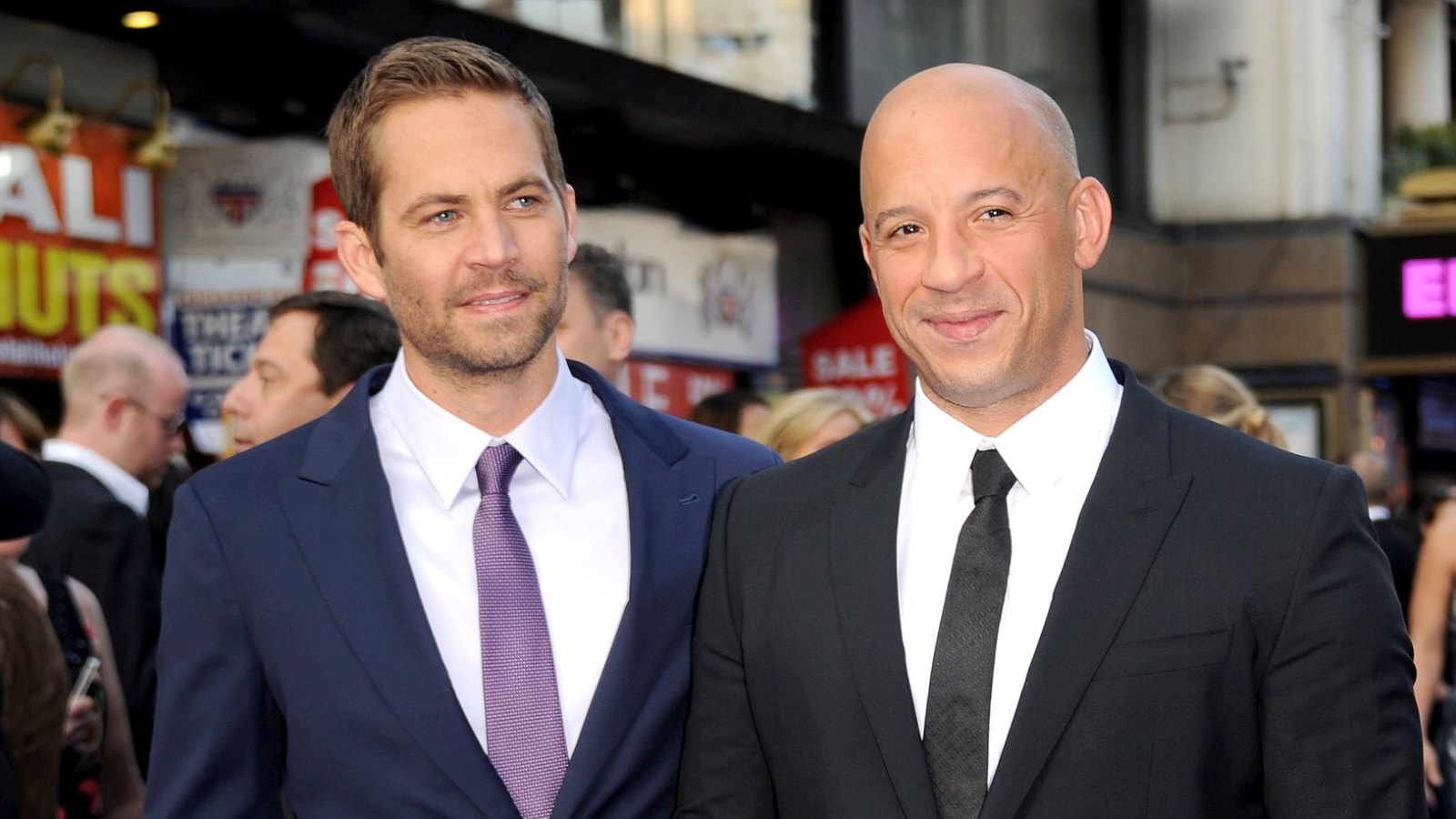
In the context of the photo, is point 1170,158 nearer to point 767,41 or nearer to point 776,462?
point 767,41

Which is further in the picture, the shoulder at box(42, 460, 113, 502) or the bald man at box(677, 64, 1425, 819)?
the shoulder at box(42, 460, 113, 502)

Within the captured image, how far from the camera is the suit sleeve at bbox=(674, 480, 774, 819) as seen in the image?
270 cm

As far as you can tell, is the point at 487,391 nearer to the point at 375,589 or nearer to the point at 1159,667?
the point at 375,589

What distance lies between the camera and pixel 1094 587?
2.50 meters

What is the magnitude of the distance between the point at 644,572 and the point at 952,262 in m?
0.67

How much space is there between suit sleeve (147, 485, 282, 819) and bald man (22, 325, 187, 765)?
101 inches

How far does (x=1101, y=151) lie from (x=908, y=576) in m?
15.2

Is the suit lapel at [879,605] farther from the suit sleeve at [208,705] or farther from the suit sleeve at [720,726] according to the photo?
the suit sleeve at [208,705]

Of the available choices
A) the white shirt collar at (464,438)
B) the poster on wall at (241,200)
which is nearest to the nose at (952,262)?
the white shirt collar at (464,438)

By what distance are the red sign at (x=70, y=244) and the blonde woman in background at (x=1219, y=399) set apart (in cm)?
430

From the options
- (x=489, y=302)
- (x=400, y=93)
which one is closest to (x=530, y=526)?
(x=489, y=302)

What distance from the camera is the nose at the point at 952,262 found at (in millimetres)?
2590

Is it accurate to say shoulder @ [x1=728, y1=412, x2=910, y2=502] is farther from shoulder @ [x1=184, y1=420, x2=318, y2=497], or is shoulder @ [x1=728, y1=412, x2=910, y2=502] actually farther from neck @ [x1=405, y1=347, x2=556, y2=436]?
shoulder @ [x1=184, y1=420, x2=318, y2=497]

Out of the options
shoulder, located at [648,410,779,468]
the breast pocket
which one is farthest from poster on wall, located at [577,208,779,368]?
the breast pocket
